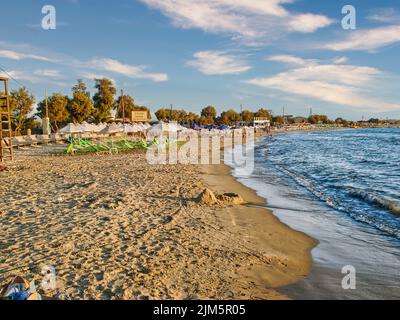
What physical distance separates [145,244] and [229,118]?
124 meters

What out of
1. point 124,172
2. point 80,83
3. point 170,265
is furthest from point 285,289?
point 80,83

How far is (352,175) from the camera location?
55.6 feet

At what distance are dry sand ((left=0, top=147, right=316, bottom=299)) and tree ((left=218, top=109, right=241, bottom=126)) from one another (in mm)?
115857

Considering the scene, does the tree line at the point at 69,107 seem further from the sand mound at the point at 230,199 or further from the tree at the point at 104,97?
the sand mound at the point at 230,199

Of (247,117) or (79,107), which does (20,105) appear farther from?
(247,117)

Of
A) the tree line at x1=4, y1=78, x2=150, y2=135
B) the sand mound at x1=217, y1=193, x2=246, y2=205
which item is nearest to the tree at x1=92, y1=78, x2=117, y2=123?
the tree line at x1=4, y1=78, x2=150, y2=135

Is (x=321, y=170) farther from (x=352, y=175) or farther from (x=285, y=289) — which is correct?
(x=285, y=289)

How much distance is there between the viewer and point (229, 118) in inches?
5027

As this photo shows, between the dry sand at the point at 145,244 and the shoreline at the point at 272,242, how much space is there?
2 centimetres

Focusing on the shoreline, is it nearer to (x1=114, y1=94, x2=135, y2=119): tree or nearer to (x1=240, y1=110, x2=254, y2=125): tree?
(x1=114, y1=94, x2=135, y2=119): tree

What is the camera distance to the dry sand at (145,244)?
4.27 meters

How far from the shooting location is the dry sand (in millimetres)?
4266

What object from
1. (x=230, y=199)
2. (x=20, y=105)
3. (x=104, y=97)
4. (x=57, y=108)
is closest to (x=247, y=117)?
(x=104, y=97)
